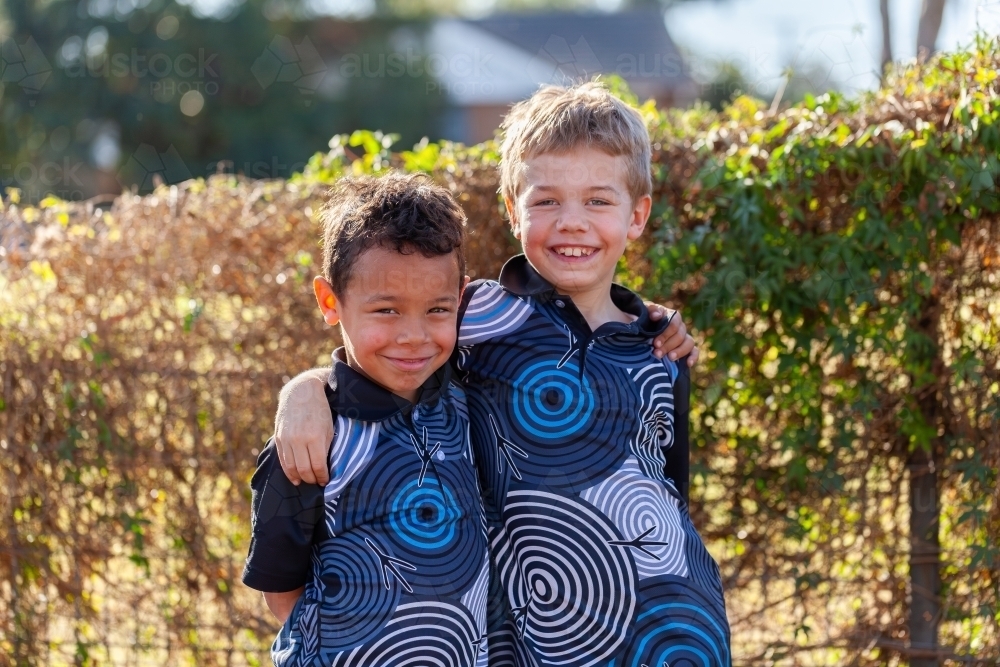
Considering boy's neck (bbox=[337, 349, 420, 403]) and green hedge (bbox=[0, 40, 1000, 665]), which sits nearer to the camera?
boy's neck (bbox=[337, 349, 420, 403])

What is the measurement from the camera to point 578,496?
7.08 feet

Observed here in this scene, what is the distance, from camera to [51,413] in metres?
3.60

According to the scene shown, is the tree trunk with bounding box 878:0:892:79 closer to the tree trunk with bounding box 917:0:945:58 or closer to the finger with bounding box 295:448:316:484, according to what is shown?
the tree trunk with bounding box 917:0:945:58

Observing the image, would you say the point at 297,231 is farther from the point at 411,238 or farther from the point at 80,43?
the point at 80,43

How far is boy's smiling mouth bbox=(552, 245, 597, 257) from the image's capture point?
7.49 ft

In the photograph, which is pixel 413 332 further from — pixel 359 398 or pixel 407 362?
pixel 359 398

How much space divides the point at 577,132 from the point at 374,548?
104 cm

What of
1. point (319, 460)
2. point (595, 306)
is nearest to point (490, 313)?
point (595, 306)

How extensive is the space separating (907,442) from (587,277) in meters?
1.59

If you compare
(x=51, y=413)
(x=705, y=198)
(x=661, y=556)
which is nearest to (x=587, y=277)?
(x=661, y=556)

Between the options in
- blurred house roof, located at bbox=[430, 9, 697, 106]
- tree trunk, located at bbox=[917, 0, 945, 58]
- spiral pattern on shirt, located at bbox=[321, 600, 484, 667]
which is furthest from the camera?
blurred house roof, located at bbox=[430, 9, 697, 106]

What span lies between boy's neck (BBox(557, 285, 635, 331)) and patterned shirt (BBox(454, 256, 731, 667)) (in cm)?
6

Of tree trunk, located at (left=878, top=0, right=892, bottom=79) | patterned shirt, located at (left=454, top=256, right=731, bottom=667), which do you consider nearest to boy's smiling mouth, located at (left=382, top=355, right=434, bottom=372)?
patterned shirt, located at (left=454, top=256, right=731, bottom=667)

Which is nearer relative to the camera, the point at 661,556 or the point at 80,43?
the point at 661,556
